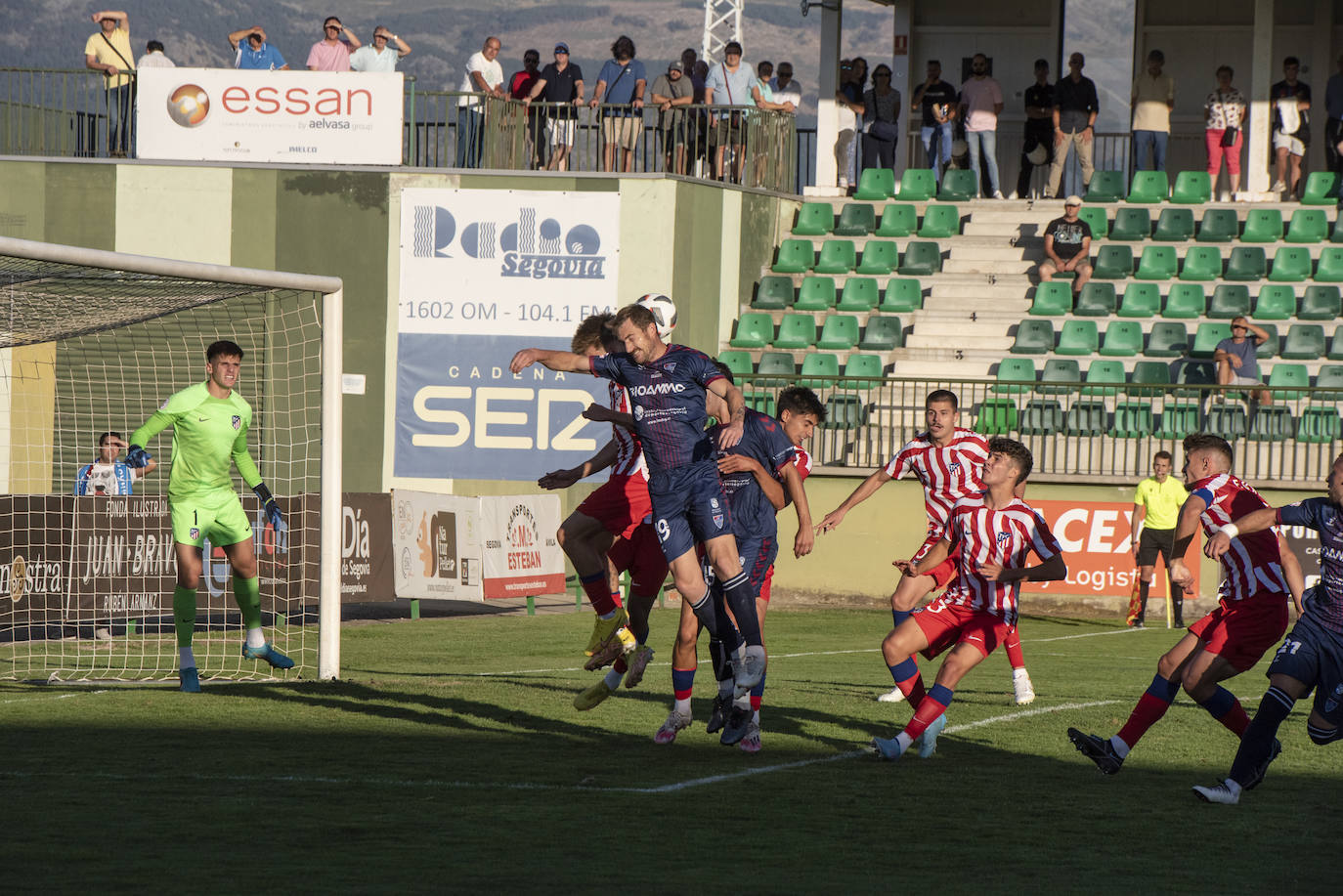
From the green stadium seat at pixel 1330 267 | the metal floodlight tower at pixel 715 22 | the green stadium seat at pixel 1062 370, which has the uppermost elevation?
the metal floodlight tower at pixel 715 22

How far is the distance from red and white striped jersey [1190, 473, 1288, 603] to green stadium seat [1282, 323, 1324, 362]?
16.2 meters

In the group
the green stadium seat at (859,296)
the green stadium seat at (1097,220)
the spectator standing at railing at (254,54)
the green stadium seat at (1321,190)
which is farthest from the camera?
the green stadium seat at (1097,220)

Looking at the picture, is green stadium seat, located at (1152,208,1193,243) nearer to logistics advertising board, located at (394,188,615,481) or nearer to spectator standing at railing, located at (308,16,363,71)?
logistics advertising board, located at (394,188,615,481)

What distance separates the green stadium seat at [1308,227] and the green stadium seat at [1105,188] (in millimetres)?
2830

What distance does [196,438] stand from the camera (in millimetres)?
12094

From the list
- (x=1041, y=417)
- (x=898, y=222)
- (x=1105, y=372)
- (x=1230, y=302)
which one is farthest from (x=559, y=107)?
(x=1230, y=302)

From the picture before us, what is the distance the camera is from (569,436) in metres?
23.7

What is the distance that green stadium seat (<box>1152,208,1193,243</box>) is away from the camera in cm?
2666

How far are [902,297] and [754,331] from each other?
8.16ft

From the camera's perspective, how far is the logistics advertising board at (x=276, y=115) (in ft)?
78.2

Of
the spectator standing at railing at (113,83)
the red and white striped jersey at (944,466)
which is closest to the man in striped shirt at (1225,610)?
the red and white striped jersey at (944,466)

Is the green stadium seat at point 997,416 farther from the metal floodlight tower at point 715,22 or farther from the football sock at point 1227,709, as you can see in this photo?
the metal floodlight tower at point 715,22

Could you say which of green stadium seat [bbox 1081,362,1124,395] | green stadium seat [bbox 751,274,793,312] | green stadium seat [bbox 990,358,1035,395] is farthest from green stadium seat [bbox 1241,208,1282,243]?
green stadium seat [bbox 751,274,793,312]

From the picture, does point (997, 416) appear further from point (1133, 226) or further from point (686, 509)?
point (686, 509)
